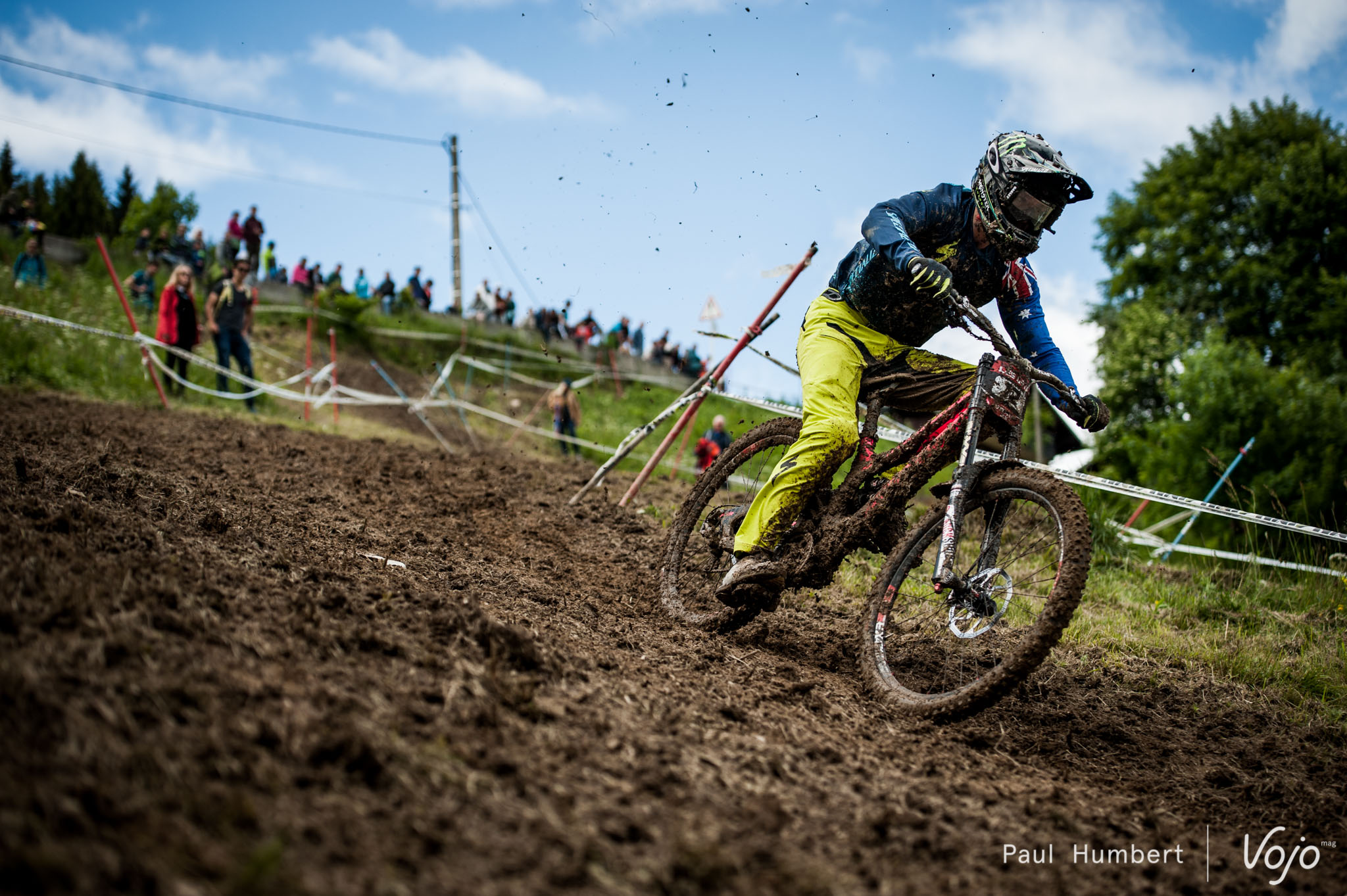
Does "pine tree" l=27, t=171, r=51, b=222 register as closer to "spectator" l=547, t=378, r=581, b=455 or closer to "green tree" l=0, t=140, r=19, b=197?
"green tree" l=0, t=140, r=19, b=197

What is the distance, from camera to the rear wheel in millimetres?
4727

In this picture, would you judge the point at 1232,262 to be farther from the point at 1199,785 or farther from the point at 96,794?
the point at 96,794

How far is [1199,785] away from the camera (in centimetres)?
344

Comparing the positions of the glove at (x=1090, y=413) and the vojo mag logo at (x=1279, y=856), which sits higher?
the glove at (x=1090, y=413)

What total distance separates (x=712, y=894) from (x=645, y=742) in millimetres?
789

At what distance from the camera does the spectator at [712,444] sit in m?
14.2

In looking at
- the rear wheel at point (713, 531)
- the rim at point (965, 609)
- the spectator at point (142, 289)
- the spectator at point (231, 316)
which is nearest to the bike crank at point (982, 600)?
the rim at point (965, 609)

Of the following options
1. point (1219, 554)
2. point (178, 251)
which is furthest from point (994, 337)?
point (178, 251)

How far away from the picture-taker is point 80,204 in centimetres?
5675

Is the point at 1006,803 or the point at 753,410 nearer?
the point at 1006,803

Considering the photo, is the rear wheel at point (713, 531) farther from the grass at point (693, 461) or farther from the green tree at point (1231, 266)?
the green tree at point (1231, 266)

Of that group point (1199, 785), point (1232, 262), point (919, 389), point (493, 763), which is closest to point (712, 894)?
point (493, 763)

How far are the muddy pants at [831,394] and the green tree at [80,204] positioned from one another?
6130cm

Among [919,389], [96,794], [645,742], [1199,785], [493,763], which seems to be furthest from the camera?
[919,389]
